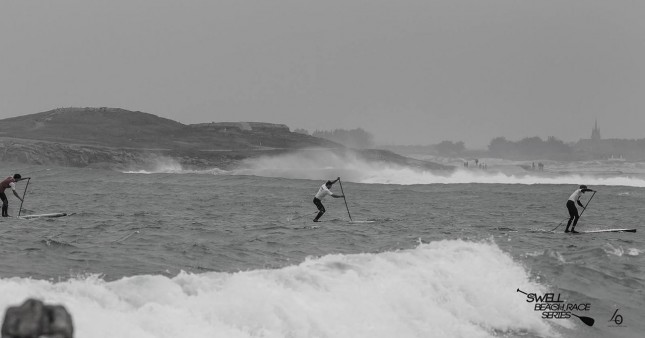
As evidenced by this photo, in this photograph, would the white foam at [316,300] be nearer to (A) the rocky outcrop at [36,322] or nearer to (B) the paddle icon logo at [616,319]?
(B) the paddle icon logo at [616,319]

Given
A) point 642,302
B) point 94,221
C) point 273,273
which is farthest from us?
point 94,221

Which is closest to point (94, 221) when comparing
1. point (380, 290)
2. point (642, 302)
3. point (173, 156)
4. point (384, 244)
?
point (384, 244)

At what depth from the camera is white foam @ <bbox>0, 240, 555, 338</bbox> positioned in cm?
922

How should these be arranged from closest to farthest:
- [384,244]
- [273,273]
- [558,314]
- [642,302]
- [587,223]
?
[273,273] < [558,314] < [642,302] < [384,244] < [587,223]

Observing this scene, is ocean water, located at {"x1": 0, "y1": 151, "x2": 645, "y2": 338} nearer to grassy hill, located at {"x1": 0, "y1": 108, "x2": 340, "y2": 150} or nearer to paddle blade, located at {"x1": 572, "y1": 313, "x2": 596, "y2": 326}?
paddle blade, located at {"x1": 572, "y1": 313, "x2": 596, "y2": 326}

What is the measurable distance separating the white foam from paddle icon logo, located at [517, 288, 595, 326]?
30cm

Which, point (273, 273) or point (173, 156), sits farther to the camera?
point (173, 156)


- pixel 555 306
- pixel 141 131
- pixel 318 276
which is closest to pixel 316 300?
pixel 318 276

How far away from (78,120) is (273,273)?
6525 inches

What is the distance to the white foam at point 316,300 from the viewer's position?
9219mm

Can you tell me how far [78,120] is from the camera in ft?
550

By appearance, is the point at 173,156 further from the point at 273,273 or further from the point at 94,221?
the point at 273,273

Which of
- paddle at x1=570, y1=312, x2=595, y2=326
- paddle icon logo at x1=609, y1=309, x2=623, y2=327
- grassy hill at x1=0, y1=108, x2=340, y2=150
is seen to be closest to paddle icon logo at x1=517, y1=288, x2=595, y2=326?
paddle at x1=570, y1=312, x2=595, y2=326

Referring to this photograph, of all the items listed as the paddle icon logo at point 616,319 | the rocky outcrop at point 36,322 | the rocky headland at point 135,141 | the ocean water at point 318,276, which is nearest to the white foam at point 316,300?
the ocean water at point 318,276
